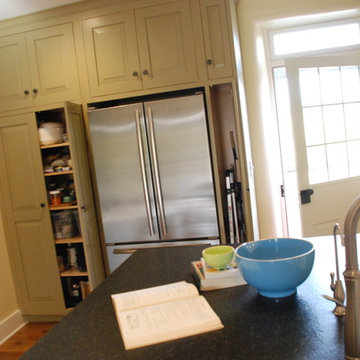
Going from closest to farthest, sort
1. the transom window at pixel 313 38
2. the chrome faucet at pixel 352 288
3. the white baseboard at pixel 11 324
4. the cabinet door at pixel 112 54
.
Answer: the chrome faucet at pixel 352 288 < the cabinet door at pixel 112 54 < the white baseboard at pixel 11 324 < the transom window at pixel 313 38

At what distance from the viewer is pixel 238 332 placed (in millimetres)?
810

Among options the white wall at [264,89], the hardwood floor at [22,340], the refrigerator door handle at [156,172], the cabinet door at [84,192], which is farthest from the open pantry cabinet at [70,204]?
the white wall at [264,89]

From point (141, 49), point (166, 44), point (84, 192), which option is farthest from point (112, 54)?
point (84, 192)

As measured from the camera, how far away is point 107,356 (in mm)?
771

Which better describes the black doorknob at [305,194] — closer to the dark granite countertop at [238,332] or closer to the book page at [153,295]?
the dark granite countertop at [238,332]

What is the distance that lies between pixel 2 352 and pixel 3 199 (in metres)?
1.18

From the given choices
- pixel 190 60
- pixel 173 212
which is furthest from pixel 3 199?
pixel 190 60

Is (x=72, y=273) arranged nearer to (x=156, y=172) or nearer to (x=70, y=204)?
(x=70, y=204)

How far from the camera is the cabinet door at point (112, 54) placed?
2.45m

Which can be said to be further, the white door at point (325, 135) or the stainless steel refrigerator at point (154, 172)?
the white door at point (325, 135)

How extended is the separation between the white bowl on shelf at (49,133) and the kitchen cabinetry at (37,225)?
0.13ft

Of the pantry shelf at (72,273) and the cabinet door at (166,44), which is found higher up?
the cabinet door at (166,44)

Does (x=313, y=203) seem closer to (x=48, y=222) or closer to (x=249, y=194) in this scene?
(x=249, y=194)

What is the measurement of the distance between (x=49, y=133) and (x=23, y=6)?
945 mm
